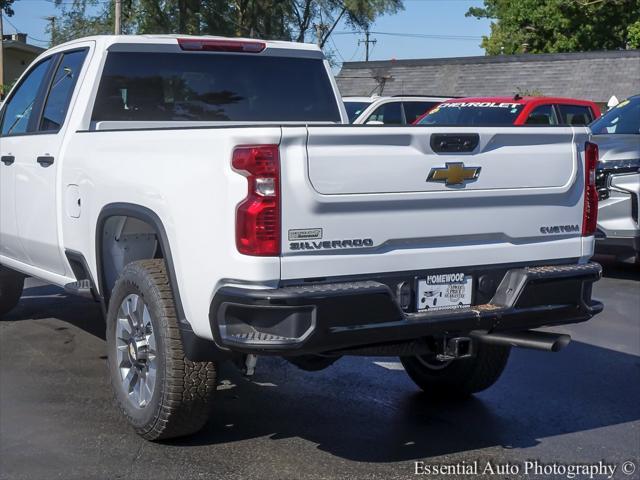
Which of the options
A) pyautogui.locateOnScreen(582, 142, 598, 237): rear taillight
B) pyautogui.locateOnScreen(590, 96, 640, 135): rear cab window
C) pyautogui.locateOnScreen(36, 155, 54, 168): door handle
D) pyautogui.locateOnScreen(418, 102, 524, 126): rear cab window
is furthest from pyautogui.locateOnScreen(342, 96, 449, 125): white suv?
pyautogui.locateOnScreen(582, 142, 598, 237): rear taillight

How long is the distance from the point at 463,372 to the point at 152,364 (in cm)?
186

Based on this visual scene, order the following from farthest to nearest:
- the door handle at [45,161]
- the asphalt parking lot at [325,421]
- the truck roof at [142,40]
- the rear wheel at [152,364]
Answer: the truck roof at [142,40] → the door handle at [45,161] → the asphalt parking lot at [325,421] → the rear wheel at [152,364]

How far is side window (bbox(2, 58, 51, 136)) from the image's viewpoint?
667 cm

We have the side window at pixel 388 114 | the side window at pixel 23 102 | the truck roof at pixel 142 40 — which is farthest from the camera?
the side window at pixel 388 114

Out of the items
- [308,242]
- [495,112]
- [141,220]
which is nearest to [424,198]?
[308,242]

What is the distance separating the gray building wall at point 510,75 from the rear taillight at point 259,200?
82.3ft

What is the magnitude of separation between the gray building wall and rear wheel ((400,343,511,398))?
77.2ft

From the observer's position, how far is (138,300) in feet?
16.2

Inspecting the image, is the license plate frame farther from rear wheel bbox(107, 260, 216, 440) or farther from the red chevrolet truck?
the red chevrolet truck

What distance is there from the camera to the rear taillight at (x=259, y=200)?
161 inches

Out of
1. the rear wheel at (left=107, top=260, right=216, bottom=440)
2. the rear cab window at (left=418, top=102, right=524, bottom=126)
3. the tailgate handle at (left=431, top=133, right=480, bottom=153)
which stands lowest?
the rear wheel at (left=107, top=260, right=216, bottom=440)

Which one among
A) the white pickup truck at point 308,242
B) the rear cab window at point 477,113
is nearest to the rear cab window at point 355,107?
the rear cab window at point 477,113

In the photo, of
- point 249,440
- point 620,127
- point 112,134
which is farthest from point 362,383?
point 620,127

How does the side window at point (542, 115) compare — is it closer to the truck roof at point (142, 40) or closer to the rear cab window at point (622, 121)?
the rear cab window at point (622, 121)
